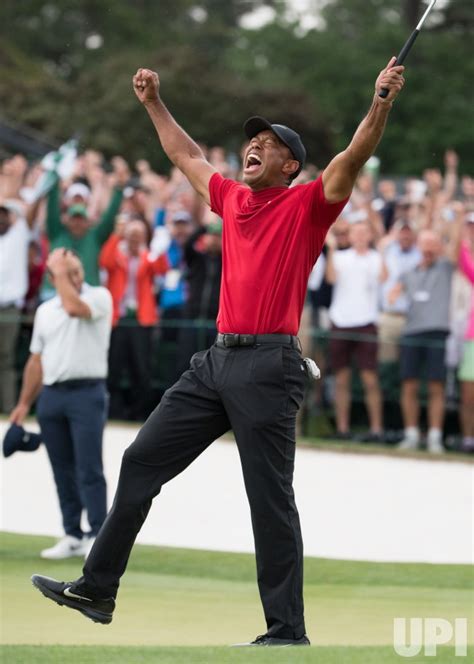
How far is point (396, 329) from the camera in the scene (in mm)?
17328

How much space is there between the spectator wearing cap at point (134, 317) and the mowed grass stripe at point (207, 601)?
601 cm

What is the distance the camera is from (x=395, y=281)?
17141mm

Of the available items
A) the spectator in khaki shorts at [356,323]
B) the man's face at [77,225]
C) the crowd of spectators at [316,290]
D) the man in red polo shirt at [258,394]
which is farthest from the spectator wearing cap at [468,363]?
the man in red polo shirt at [258,394]

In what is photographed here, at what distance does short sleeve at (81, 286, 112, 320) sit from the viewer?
10750mm

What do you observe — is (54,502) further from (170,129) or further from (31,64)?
(31,64)

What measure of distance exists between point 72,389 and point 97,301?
0.62 m

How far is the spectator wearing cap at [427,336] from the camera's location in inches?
651

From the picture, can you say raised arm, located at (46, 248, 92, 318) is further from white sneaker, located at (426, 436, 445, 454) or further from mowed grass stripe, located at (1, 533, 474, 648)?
white sneaker, located at (426, 436, 445, 454)

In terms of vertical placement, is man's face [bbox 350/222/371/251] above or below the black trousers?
above

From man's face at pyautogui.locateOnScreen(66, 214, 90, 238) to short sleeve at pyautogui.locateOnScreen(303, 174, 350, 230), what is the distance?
9.04m

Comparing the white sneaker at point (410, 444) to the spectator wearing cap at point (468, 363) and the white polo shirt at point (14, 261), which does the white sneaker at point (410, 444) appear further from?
the white polo shirt at point (14, 261)

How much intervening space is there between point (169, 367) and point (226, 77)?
27.3 m

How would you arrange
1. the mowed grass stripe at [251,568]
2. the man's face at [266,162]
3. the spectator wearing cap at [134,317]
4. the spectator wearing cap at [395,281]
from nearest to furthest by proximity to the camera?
the man's face at [266,162] < the mowed grass stripe at [251,568] < the spectator wearing cap at [395,281] < the spectator wearing cap at [134,317]

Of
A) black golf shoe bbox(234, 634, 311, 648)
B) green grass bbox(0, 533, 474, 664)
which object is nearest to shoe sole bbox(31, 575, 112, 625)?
green grass bbox(0, 533, 474, 664)
